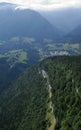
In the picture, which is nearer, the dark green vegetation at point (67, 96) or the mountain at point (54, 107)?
the dark green vegetation at point (67, 96)

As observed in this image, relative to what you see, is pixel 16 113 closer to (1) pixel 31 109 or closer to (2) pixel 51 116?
(1) pixel 31 109

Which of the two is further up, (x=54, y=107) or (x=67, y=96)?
(x=67, y=96)

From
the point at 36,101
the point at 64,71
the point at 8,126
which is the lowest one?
the point at 8,126

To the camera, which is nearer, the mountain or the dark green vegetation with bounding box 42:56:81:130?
the dark green vegetation with bounding box 42:56:81:130

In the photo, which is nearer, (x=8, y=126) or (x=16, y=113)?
(x=8, y=126)

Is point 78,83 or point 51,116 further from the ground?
point 78,83

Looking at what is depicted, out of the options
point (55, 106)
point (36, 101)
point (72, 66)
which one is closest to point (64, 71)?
point (72, 66)

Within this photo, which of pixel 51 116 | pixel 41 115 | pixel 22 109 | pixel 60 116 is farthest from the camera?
pixel 22 109

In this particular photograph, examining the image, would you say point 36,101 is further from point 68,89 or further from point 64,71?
point 68,89

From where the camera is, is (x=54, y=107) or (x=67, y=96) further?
(x=54, y=107)

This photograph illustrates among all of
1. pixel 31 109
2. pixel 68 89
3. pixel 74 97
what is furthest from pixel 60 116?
pixel 31 109

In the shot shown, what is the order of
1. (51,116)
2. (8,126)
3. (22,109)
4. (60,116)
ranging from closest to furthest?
(60,116) → (51,116) → (8,126) → (22,109)
